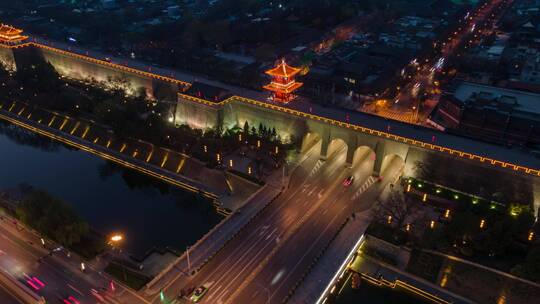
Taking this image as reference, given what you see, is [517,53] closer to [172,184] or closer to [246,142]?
[246,142]

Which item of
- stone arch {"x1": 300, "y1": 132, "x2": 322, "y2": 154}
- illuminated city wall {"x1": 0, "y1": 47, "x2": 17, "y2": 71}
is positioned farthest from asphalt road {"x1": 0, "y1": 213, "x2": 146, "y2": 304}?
illuminated city wall {"x1": 0, "y1": 47, "x2": 17, "y2": 71}

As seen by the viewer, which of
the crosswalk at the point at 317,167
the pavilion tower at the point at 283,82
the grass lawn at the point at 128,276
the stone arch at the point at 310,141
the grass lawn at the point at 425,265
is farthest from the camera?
the pavilion tower at the point at 283,82

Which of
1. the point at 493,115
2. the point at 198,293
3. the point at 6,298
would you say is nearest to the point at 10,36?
the point at 6,298

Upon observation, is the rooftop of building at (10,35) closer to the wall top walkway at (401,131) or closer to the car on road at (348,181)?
the wall top walkway at (401,131)

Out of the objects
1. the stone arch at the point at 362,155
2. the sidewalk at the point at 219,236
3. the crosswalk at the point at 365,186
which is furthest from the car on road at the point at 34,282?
the stone arch at the point at 362,155

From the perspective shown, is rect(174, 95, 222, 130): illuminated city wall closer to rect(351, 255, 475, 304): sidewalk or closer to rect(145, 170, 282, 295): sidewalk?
rect(145, 170, 282, 295): sidewalk
